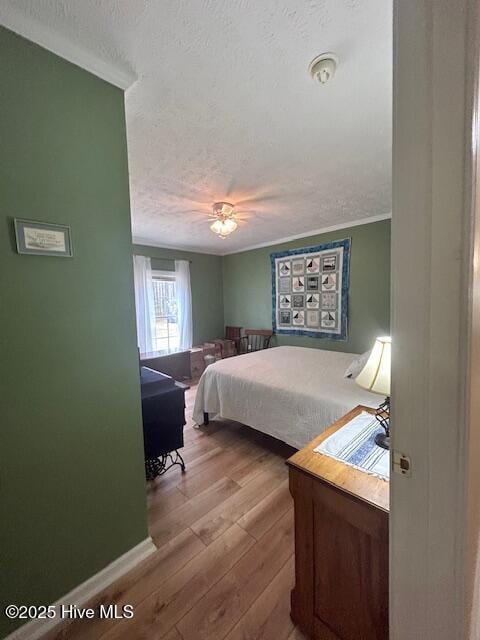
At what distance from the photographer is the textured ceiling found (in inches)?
36.0

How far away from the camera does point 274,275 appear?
4.41 meters

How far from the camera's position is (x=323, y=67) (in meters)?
1.10

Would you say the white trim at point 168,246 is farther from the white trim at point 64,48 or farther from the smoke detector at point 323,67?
the smoke detector at point 323,67

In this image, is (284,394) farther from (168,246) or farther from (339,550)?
(168,246)

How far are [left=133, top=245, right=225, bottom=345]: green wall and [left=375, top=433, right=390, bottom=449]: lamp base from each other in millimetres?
4089

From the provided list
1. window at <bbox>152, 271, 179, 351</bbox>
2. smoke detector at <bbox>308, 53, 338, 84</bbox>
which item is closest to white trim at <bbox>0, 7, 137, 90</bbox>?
smoke detector at <bbox>308, 53, 338, 84</bbox>

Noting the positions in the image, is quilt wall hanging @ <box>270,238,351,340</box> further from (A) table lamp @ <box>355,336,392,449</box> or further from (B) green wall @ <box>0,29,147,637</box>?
(B) green wall @ <box>0,29,147,637</box>

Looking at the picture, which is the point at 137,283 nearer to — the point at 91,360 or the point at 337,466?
the point at 91,360

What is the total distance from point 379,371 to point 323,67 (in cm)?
134

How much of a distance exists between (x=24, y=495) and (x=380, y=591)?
52.0 inches

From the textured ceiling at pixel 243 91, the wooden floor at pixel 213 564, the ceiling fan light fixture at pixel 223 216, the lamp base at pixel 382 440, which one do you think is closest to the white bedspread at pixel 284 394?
the wooden floor at pixel 213 564

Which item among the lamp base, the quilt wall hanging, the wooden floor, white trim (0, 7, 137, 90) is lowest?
the wooden floor

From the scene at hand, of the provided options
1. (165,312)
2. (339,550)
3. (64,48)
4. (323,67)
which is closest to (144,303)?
(165,312)

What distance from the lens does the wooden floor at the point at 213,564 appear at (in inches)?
42.1
